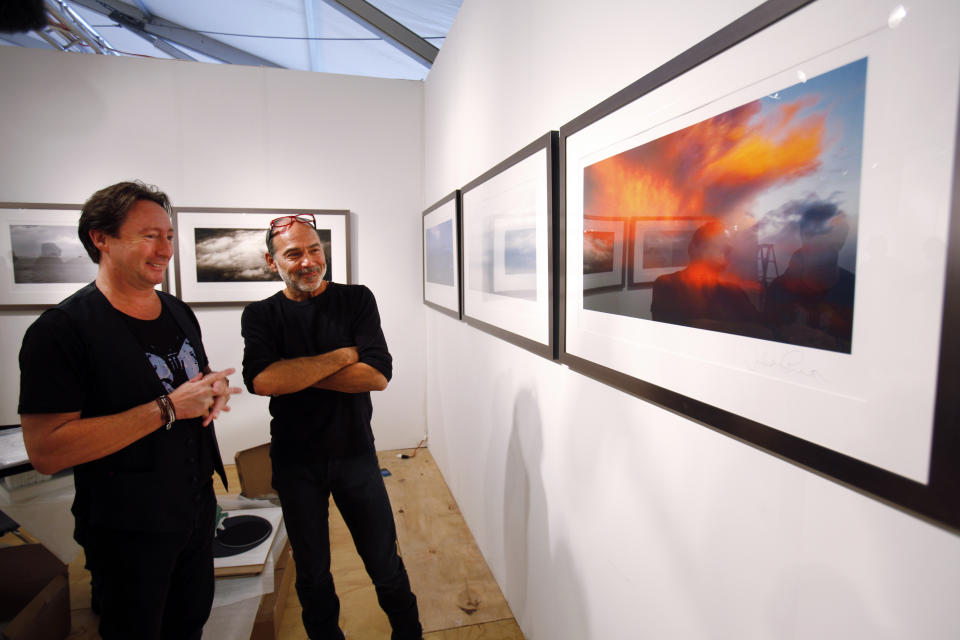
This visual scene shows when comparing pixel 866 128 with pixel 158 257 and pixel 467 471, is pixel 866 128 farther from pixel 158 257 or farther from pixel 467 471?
pixel 467 471

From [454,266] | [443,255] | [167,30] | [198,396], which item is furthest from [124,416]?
[167,30]

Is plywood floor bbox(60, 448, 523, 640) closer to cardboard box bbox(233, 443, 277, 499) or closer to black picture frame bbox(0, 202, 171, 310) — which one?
cardboard box bbox(233, 443, 277, 499)

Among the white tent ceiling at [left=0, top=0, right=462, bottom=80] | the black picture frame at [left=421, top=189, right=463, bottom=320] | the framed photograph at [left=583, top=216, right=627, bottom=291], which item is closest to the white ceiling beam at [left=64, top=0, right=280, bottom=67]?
the white tent ceiling at [left=0, top=0, right=462, bottom=80]

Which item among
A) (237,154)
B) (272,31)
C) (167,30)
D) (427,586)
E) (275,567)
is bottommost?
(427,586)

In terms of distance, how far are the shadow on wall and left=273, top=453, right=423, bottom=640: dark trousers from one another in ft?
1.53

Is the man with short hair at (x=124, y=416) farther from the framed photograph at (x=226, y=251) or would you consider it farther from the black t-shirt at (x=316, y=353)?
the framed photograph at (x=226, y=251)

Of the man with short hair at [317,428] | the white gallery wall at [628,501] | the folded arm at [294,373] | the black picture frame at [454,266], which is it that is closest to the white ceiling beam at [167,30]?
the black picture frame at [454,266]

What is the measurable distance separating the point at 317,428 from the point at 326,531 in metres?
0.40

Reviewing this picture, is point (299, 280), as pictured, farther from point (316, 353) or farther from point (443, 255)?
point (443, 255)

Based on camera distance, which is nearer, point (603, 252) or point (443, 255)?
point (603, 252)

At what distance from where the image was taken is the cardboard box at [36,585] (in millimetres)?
1921

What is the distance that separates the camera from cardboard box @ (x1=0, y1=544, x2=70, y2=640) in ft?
6.30

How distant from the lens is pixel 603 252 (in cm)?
126

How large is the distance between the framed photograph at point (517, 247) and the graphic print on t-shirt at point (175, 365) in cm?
110
